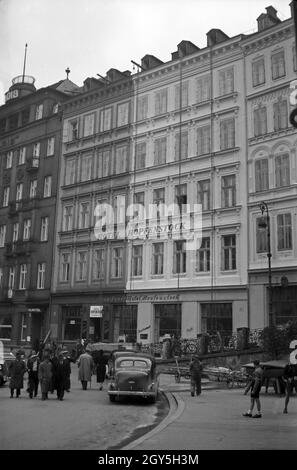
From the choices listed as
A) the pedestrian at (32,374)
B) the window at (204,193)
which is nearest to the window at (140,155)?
the window at (204,193)

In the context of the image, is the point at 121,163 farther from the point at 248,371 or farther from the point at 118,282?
the point at 248,371

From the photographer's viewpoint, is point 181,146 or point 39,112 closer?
point 181,146

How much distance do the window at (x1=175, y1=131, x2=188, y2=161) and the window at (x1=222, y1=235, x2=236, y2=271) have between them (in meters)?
6.57

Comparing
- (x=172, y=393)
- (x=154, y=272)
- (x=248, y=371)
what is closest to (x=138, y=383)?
(x=172, y=393)

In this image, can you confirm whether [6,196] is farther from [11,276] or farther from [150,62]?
[150,62]

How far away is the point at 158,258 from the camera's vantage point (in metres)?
35.8

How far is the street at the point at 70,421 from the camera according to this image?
9704 mm

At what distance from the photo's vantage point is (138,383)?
18.1m

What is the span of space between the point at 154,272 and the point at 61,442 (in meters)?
26.1

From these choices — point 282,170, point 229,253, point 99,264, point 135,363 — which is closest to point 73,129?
point 99,264

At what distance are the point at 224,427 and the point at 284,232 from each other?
19.4m

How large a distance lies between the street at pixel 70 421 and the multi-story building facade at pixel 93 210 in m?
17.3

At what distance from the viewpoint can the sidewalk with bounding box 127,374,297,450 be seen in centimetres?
950

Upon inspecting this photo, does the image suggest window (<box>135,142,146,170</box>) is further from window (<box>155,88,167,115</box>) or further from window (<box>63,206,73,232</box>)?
window (<box>63,206,73,232</box>)
